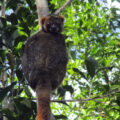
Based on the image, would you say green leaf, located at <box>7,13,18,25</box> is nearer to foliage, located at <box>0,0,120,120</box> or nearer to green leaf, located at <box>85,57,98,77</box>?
foliage, located at <box>0,0,120,120</box>

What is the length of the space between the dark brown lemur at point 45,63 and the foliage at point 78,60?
344mm

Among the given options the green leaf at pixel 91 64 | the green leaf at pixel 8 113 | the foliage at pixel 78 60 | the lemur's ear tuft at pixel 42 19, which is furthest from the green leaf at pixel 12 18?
the green leaf at pixel 8 113

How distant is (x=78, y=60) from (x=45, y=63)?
11.6ft

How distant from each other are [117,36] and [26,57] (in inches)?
157

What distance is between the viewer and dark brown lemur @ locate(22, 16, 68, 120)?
2.43 m

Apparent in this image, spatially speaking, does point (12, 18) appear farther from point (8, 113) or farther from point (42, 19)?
point (8, 113)

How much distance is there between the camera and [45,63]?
268 centimetres

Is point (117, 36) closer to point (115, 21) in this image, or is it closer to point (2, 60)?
point (115, 21)

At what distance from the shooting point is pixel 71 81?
7.04m

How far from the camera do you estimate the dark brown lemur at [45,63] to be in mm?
2435

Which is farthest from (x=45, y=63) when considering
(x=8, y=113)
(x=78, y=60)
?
(x=78, y=60)

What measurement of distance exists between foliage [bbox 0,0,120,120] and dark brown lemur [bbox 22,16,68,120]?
1.13 feet

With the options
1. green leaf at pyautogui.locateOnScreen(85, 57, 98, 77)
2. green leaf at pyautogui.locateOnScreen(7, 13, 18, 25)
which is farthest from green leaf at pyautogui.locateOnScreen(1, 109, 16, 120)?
green leaf at pyautogui.locateOnScreen(7, 13, 18, 25)

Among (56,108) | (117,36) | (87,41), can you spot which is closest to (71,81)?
(56,108)
